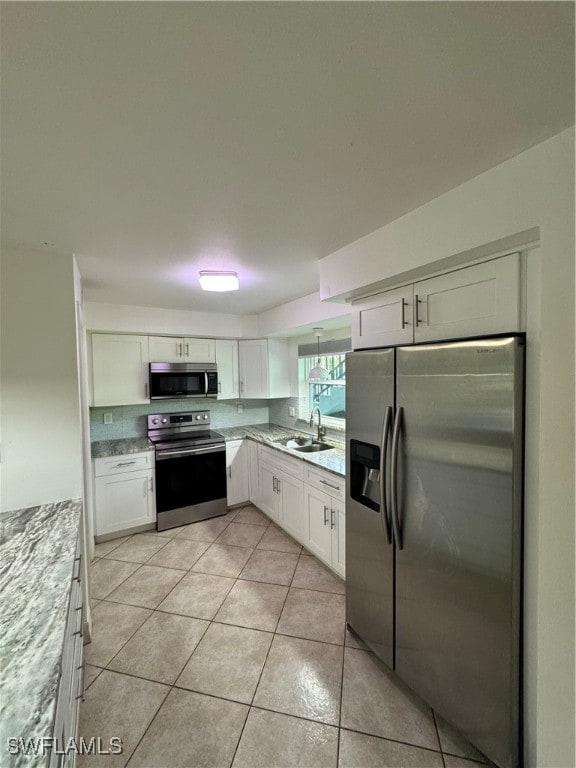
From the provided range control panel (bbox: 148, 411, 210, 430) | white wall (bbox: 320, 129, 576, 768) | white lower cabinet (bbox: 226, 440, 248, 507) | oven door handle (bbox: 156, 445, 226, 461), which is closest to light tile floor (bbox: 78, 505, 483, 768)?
white wall (bbox: 320, 129, 576, 768)

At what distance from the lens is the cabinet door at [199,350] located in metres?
3.75

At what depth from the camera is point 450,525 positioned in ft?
4.43

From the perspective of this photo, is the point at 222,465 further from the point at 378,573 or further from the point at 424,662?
the point at 424,662

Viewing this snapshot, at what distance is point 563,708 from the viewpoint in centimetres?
101

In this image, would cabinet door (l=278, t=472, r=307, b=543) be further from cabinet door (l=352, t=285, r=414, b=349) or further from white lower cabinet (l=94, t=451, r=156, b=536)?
cabinet door (l=352, t=285, r=414, b=349)

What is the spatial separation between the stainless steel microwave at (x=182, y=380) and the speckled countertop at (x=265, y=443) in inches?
21.8

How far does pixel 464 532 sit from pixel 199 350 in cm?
328

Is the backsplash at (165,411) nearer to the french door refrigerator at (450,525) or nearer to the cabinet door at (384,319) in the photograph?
the cabinet door at (384,319)

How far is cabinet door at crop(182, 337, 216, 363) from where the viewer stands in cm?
375

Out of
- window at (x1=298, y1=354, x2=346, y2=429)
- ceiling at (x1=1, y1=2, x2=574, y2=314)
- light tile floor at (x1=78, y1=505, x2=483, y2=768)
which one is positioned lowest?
light tile floor at (x1=78, y1=505, x2=483, y2=768)

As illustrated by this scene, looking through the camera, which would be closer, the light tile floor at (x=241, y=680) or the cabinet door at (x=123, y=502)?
the light tile floor at (x=241, y=680)

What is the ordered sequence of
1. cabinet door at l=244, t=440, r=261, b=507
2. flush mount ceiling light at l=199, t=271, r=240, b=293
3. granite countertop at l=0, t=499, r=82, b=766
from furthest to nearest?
cabinet door at l=244, t=440, r=261, b=507
flush mount ceiling light at l=199, t=271, r=240, b=293
granite countertop at l=0, t=499, r=82, b=766

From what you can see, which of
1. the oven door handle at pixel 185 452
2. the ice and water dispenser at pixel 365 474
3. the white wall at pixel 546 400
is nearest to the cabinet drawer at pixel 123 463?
the oven door handle at pixel 185 452

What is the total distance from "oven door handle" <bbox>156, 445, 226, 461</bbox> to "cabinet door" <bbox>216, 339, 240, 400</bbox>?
2.18ft
